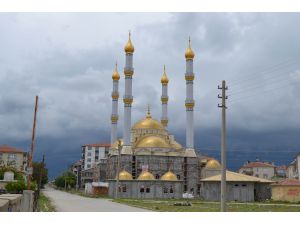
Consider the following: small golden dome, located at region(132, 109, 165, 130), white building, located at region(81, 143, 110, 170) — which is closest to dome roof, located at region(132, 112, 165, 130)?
small golden dome, located at region(132, 109, 165, 130)

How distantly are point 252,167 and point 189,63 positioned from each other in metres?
36.7

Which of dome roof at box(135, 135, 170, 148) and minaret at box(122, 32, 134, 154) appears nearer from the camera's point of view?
minaret at box(122, 32, 134, 154)

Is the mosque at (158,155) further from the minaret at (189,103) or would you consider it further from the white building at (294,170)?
the white building at (294,170)

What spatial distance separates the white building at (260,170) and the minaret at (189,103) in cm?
2986

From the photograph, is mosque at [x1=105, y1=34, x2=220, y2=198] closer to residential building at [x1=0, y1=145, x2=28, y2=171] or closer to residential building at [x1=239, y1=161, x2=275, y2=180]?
residential building at [x1=239, y1=161, x2=275, y2=180]

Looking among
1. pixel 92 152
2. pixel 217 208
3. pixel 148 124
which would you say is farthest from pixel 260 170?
pixel 217 208

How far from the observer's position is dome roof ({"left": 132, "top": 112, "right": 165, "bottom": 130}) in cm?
7069

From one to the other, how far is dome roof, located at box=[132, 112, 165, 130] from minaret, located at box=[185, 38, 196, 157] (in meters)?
7.92

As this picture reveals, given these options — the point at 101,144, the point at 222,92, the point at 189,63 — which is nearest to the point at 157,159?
the point at 189,63

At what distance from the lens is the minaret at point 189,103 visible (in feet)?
209

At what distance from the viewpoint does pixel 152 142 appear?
209 feet

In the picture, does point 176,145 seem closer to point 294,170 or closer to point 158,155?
point 158,155

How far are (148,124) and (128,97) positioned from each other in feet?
33.8

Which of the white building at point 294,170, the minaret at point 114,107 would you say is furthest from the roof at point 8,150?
the white building at point 294,170
